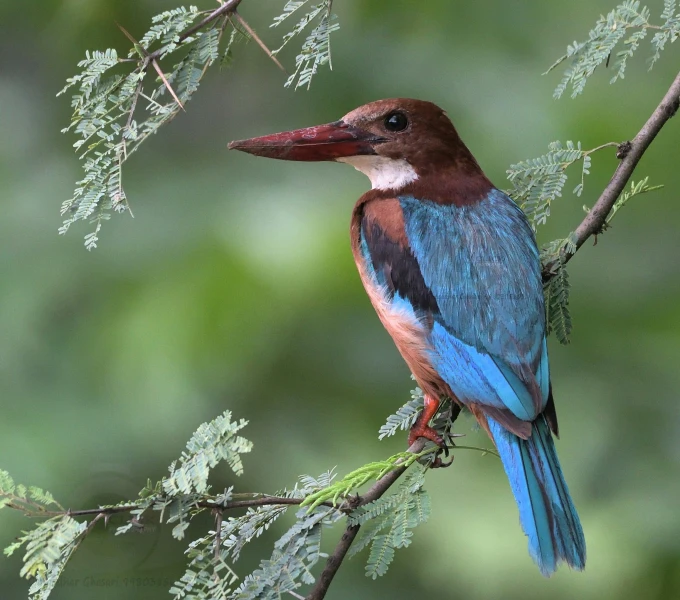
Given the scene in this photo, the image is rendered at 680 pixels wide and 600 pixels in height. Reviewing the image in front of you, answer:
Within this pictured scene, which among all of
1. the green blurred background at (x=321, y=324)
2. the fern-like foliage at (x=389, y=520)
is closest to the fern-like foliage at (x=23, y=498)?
the fern-like foliage at (x=389, y=520)

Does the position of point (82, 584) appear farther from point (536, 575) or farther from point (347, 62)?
point (347, 62)

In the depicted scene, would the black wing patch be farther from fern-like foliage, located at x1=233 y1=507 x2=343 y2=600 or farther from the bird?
fern-like foliage, located at x1=233 y1=507 x2=343 y2=600

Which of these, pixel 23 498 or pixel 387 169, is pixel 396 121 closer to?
pixel 387 169

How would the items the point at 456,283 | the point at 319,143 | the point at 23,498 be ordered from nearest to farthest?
the point at 23,498 → the point at 456,283 → the point at 319,143

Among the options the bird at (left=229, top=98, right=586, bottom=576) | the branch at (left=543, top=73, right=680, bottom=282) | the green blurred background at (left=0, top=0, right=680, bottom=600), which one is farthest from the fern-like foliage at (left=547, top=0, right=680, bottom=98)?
the green blurred background at (left=0, top=0, right=680, bottom=600)

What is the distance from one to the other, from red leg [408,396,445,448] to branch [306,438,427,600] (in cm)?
3

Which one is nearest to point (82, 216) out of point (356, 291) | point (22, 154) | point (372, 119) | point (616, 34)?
point (372, 119)

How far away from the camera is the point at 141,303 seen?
306cm

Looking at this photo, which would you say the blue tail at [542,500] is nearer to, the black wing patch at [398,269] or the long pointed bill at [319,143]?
the black wing patch at [398,269]

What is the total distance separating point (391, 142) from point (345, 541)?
42.2 inches

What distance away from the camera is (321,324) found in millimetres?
3029

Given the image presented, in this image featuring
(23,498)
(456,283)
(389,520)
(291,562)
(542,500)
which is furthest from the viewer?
(456,283)

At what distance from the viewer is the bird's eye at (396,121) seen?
2.27 meters

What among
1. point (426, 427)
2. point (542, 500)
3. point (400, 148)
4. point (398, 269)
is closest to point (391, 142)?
point (400, 148)
